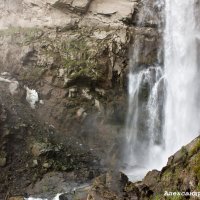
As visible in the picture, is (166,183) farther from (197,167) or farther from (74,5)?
(74,5)

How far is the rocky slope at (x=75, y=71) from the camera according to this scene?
2289 centimetres

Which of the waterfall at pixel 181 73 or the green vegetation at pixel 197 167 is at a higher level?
the waterfall at pixel 181 73

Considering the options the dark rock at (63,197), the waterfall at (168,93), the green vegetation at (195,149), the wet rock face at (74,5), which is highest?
the wet rock face at (74,5)

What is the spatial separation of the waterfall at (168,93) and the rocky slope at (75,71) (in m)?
0.59

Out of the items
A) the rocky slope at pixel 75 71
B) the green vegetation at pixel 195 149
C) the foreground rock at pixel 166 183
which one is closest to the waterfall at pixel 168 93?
the rocky slope at pixel 75 71

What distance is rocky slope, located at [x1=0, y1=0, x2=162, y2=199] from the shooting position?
22891mm

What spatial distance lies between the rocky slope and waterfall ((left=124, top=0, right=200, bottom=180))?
1.95 feet

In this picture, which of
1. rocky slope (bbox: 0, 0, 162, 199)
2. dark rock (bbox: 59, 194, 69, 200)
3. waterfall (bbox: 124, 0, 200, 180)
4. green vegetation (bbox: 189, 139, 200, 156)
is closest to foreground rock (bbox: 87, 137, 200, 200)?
green vegetation (bbox: 189, 139, 200, 156)

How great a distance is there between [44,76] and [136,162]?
8.10 metres

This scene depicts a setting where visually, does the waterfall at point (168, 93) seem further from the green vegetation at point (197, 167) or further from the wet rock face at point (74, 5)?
the green vegetation at point (197, 167)

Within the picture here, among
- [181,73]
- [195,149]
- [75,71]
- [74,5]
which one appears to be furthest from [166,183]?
[74,5]

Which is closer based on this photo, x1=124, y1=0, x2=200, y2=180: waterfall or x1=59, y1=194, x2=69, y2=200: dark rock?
x1=59, y1=194, x2=69, y2=200: dark rock

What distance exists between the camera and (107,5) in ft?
84.7

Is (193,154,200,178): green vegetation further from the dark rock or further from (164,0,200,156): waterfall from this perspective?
(164,0,200,156): waterfall
